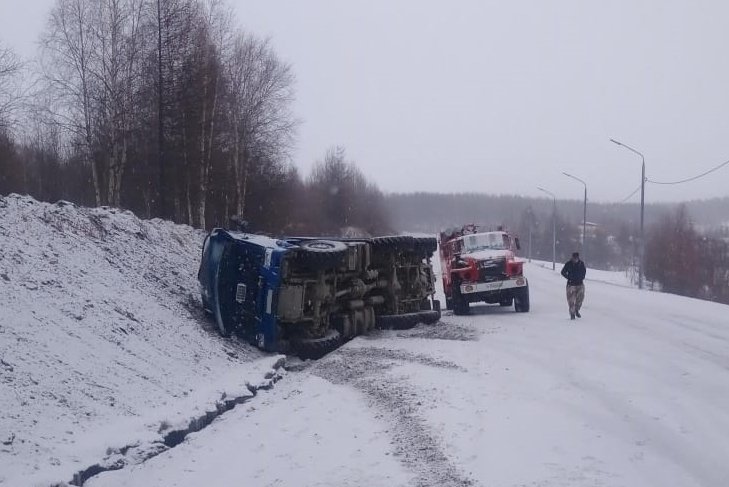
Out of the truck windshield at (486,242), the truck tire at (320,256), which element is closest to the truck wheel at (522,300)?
the truck windshield at (486,242)

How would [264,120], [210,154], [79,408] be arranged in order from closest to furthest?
[79,408] → [210,154] → [264,120]

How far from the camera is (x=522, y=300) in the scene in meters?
21.7

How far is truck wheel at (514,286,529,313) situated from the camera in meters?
21.7

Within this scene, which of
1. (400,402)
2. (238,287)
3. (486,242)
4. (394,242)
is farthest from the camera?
(486,242)

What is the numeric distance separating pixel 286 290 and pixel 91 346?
13.4ft

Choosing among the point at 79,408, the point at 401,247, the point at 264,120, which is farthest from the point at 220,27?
the point at 79,408

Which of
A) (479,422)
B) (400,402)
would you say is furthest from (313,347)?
(479,422)

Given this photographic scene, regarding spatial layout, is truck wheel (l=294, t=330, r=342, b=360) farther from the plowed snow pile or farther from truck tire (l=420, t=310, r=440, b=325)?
truck tire (l=420, t=310, r=440, b=325)

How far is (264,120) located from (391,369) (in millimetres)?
28683

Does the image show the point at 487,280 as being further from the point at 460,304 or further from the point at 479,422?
the point at 479,422

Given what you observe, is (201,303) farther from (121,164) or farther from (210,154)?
(210,154)

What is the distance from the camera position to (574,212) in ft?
296

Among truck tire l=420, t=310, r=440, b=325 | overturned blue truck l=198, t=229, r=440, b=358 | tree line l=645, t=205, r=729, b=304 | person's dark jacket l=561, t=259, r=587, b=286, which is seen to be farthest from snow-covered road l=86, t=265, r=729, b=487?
tree line l=645, t=205, r=729, b=304

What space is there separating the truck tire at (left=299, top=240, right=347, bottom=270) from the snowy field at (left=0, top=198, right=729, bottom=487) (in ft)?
5.46
